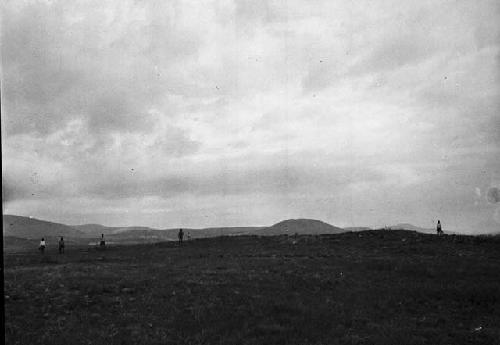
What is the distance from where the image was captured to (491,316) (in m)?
19.8

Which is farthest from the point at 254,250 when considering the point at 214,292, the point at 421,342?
the point at 421,342

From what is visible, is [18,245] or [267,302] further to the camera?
[18,245]

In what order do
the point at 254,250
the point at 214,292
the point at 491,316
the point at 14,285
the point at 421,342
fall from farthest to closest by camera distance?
the point at 254,250 < the point at 14,285 < the point at 214,292 < the point at 491,316 < the point at 421,342

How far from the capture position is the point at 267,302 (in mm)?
21953

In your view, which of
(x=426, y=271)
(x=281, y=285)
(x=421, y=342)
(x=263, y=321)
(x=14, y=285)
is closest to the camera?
(x=421, y=342)

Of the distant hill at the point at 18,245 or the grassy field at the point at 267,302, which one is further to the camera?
the distant hill at the point at 18,245

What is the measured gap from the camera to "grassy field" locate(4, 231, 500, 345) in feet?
54.8

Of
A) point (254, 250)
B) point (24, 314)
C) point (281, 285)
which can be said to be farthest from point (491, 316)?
point (254, 250)

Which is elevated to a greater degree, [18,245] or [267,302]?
[267,302]

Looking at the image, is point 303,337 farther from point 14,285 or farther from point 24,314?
point 14,285

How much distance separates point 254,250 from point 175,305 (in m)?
30.7

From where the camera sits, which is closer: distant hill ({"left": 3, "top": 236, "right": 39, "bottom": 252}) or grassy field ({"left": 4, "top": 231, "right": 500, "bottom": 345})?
grassy field ({"left": 4, "top": 231, "right": 500, "bottom": 345})

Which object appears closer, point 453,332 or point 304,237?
point 453,332

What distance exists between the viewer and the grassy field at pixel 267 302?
658 inches
